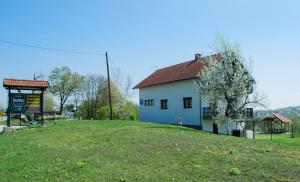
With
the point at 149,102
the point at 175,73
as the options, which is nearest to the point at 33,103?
the point at 175,73

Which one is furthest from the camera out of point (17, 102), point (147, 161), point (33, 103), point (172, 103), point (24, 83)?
point (172, 103)

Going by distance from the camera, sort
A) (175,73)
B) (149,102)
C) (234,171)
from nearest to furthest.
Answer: (234,171)
(175,73)
(149,102)

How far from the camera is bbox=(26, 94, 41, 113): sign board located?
24.3 metres

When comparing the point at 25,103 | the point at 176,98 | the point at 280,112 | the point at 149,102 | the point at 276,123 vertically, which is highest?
the point at 176,98

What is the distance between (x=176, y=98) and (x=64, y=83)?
126ft

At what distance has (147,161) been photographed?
10.4 metres

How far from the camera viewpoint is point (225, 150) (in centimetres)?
1185

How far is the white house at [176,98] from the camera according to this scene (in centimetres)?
3919

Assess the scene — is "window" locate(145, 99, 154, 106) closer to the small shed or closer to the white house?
the white house

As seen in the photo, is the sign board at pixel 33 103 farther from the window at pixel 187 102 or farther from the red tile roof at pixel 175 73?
the window at pixel 187 102

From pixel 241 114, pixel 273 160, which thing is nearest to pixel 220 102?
pixel 241 114

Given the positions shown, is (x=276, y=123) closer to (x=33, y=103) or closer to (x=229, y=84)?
(x=229, y=84)

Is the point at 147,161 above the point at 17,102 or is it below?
below

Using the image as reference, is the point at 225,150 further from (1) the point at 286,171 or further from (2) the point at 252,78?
(2) the point at 252,78
